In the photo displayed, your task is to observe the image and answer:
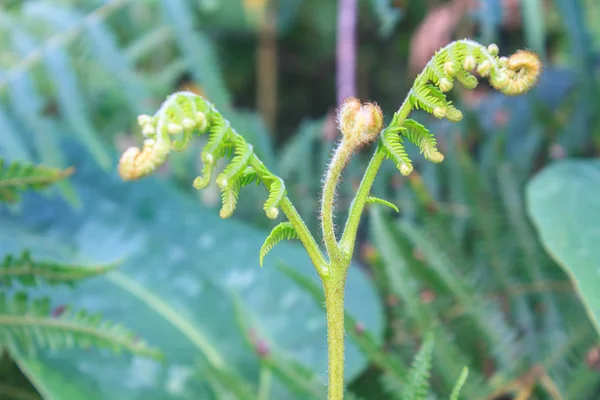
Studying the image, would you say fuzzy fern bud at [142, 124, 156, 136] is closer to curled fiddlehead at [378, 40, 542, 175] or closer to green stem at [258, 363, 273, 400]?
curled fiddlehead at [378, 40, 542, 175]

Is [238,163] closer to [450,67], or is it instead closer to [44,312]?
[450,67]

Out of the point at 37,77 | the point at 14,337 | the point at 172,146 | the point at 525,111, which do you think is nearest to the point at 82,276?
the point at 14,337

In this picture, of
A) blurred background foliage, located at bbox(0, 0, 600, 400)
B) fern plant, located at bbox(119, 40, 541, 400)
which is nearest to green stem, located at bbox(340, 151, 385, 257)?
fern plant, located at bbox(119, 40, 541, 400)

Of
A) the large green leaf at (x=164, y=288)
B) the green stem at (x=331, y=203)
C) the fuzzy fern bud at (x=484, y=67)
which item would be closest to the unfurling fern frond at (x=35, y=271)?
the large green leaf at (x=164, y=288)

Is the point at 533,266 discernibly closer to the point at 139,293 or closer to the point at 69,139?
the point at 139,293

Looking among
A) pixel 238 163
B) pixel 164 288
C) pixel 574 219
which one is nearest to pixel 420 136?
pixel 238 163

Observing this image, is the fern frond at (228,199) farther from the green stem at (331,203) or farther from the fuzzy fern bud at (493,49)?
the fuzzy fern bud at (493,49)
